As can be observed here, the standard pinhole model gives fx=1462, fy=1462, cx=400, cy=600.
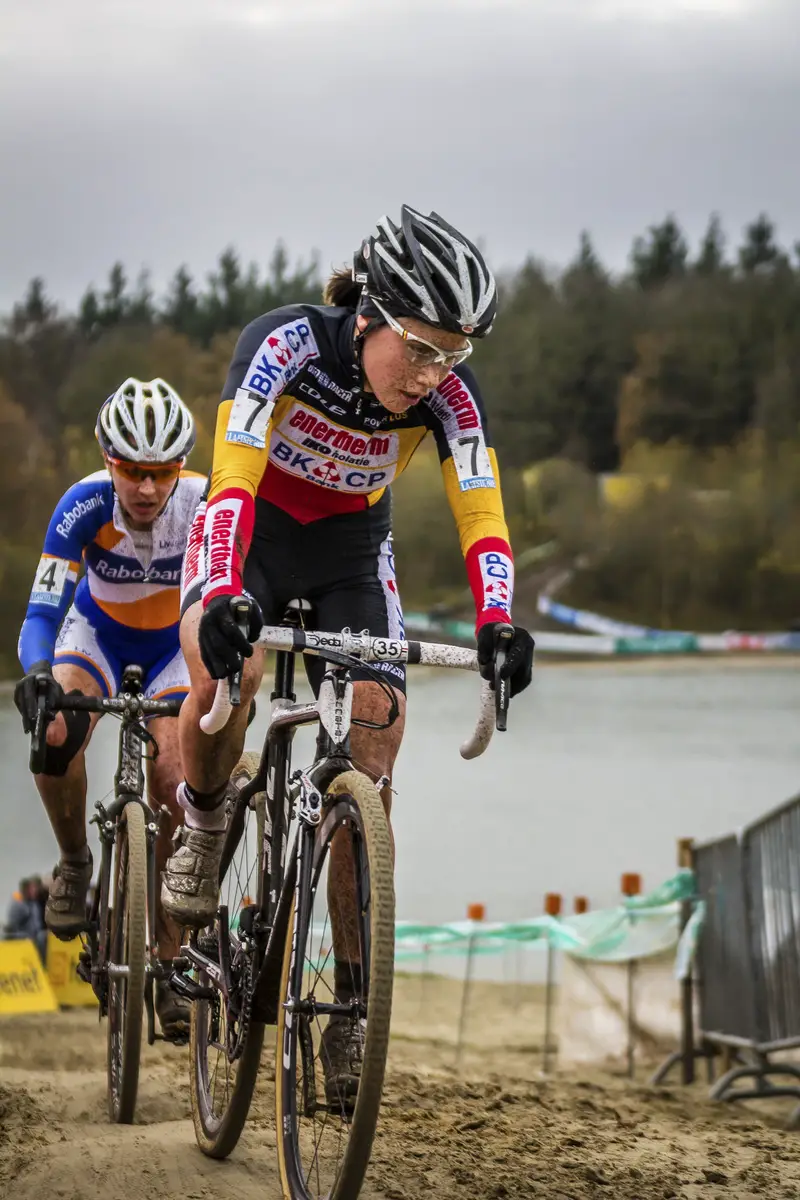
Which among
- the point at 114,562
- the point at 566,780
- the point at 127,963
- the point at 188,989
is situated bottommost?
the point at 188,989

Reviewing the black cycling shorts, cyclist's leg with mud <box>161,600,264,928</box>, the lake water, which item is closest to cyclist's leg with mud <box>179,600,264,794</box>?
cyclist's leg with mud <box>161,600,264,928</box>

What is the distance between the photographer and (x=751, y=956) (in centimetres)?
828

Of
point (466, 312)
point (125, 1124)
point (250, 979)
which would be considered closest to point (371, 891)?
point (250, 979)

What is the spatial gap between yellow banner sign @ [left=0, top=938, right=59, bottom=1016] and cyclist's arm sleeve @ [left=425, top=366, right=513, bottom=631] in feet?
25.7

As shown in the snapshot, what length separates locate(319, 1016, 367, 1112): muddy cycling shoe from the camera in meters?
3.49

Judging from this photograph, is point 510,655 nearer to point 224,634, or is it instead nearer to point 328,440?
point 224,634

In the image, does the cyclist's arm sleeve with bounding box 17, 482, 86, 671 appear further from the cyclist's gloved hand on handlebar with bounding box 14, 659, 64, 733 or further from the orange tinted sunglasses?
the cyclist's gloved hand on handlebar with bounding box 14, 659, 64, 733

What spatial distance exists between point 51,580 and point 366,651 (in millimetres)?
2370

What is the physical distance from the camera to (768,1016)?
813 centimetres

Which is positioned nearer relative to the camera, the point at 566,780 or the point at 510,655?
the point at 510,655

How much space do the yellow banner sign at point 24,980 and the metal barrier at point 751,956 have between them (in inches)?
180

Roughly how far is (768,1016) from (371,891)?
5569 millimetres

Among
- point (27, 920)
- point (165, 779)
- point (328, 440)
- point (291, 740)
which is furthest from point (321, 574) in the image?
point (27, 920)

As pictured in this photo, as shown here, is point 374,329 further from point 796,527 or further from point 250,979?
point 796,527
